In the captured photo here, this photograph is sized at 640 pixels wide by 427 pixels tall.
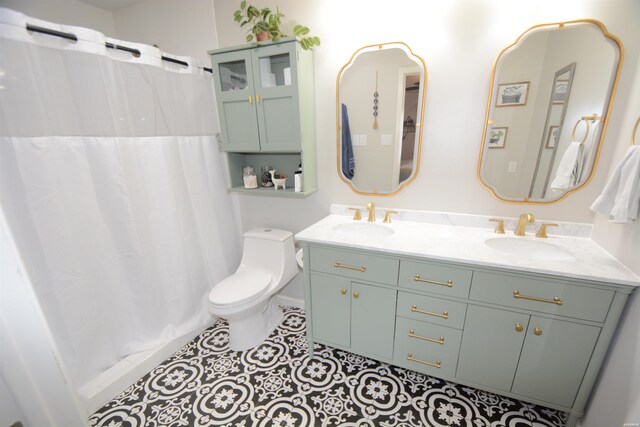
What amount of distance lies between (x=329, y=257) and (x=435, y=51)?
1301 millimetres

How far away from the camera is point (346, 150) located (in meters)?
A: 1.79

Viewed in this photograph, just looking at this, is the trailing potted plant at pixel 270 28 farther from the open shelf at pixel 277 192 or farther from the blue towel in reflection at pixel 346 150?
the open shelf at pixel 277 192

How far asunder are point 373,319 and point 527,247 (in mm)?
944

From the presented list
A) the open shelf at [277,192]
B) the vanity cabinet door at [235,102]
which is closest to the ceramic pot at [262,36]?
the vanity cabinet door at [235,102]

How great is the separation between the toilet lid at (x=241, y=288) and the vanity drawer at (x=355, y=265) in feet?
1.50

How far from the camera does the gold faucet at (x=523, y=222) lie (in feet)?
4.80

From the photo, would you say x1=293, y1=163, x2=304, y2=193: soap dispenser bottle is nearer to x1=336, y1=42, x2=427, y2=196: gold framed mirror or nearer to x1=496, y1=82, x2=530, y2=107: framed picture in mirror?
x1=336, y1=42, x2=427, y2=196: gold framed mirror

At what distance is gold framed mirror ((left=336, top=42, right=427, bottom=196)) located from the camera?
5.16 ft

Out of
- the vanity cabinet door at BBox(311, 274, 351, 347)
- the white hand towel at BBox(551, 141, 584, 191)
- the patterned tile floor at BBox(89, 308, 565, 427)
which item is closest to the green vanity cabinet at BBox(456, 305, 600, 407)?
the patterned tile floor at BBox(89, 308, 565, 427)

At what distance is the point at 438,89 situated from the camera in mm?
1530

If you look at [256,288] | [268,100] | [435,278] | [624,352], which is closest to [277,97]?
[268,100]

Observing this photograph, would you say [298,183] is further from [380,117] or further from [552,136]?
[552,136]

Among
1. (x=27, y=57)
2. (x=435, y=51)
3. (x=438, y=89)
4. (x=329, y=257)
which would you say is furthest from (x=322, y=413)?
(x=27, y=57)

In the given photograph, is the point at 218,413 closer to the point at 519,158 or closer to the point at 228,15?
the point at 519,158
